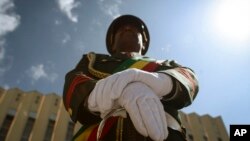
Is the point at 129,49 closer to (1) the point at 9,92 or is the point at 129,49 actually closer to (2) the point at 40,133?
(2) the point at 40,133

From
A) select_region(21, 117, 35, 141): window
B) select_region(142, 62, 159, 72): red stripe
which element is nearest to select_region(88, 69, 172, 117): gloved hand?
select_region(142, 62, 159, 72): red stripe

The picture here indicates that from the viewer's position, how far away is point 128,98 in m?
1.28

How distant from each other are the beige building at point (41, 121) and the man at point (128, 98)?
34.0ft

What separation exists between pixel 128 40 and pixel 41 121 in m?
11.4

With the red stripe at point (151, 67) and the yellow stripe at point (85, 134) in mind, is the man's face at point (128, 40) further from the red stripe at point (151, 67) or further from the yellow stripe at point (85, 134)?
the yellow stripe at point (85, 134)

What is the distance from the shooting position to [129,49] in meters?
2.20

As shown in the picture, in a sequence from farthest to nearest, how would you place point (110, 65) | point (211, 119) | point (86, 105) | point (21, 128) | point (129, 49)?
point (211, 119), point (21, 128), point (129, 49), point (110, 65), point (86, 105)

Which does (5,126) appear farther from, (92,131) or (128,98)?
(128,98)

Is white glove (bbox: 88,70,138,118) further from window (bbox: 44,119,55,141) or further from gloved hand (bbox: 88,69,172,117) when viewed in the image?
window (bbox: 44,119,55,141)

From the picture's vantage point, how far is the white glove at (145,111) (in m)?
1.20

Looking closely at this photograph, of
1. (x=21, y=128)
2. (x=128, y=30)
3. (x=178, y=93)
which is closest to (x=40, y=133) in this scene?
(x=21, y=128)

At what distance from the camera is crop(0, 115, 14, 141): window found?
11.4 metres

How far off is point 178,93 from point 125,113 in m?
0.28

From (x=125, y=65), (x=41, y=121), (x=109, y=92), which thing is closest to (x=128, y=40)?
(x=125, y=65)
